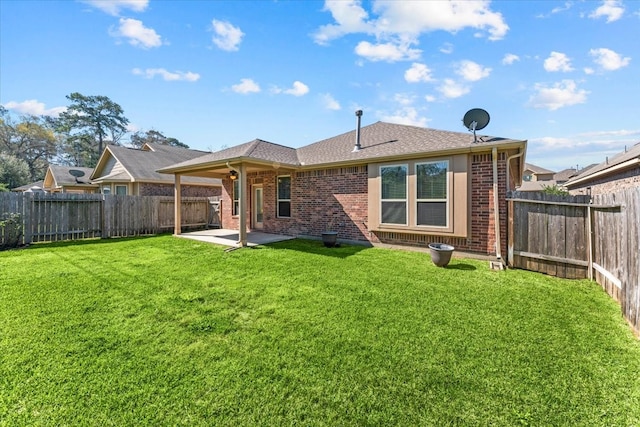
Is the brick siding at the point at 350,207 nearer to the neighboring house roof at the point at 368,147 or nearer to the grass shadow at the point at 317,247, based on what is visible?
the neighboring house roof at the point at 368,147

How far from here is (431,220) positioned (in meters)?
7.60

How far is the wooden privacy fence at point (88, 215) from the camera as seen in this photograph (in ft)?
30.7

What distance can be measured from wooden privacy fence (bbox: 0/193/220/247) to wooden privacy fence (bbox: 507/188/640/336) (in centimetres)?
1344

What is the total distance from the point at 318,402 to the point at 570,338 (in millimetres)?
3169

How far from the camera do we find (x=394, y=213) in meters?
8.25

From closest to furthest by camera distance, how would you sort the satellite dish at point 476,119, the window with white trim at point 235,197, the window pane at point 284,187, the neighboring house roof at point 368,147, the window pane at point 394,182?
1. the neighboring house roof at point 368,147
2. the satellite dish at point 476,119
3. the window pane at point 394,182
4. the window pane at point 284,187
5. the window with white trim at point 235,197

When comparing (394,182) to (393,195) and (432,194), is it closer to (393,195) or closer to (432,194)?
(393,195)

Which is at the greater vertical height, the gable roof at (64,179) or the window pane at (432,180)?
the gable roof at (64,179)

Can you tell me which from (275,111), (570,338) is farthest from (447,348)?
(275,111)

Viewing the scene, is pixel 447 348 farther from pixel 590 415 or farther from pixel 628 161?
pixel 628 161

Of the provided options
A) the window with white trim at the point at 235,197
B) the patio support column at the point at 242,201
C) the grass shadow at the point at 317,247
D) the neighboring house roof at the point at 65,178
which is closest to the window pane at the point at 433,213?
the grass shadow at the point at 317,247

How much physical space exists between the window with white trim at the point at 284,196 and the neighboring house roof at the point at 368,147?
94 cm

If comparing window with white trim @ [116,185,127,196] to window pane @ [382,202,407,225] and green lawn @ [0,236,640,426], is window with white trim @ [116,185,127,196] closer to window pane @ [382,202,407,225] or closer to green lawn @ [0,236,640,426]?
green lawn @ [0,236,640,426]

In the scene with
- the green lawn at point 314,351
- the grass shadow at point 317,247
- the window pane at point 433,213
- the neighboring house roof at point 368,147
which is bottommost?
the green lawn at point 314,351
